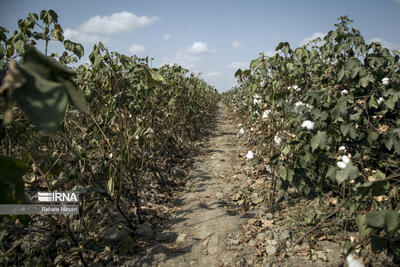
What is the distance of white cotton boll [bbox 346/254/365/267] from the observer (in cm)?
139

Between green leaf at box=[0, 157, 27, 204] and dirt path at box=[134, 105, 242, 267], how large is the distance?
5.55 feet

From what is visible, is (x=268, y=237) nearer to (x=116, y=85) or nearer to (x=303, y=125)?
(x=303, y=125)

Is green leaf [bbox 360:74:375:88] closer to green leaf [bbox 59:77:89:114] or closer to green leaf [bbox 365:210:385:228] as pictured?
green leaf [bbox 365:210:385:228]

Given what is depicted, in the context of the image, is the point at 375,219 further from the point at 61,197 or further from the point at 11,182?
the point at 61,197

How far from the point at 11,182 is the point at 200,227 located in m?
2.16

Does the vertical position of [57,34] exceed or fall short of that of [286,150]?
it exceeds it

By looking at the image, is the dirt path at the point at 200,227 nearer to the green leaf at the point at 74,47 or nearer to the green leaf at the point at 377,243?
the green leaf at the point at 377,243

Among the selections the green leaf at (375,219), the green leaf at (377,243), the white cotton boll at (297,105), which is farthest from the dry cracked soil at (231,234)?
the white cotton boll at (297,105)

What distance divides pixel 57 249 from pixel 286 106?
2.44 m

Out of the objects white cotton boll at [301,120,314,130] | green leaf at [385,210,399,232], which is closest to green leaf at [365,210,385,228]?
green leaf at [385,210,399,232]

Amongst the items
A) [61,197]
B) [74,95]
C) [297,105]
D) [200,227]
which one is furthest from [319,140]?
[61,197]

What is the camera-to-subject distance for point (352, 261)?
1.42 metres

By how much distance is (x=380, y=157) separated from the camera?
7.38 ft

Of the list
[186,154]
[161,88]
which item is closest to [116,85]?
[161,88]
